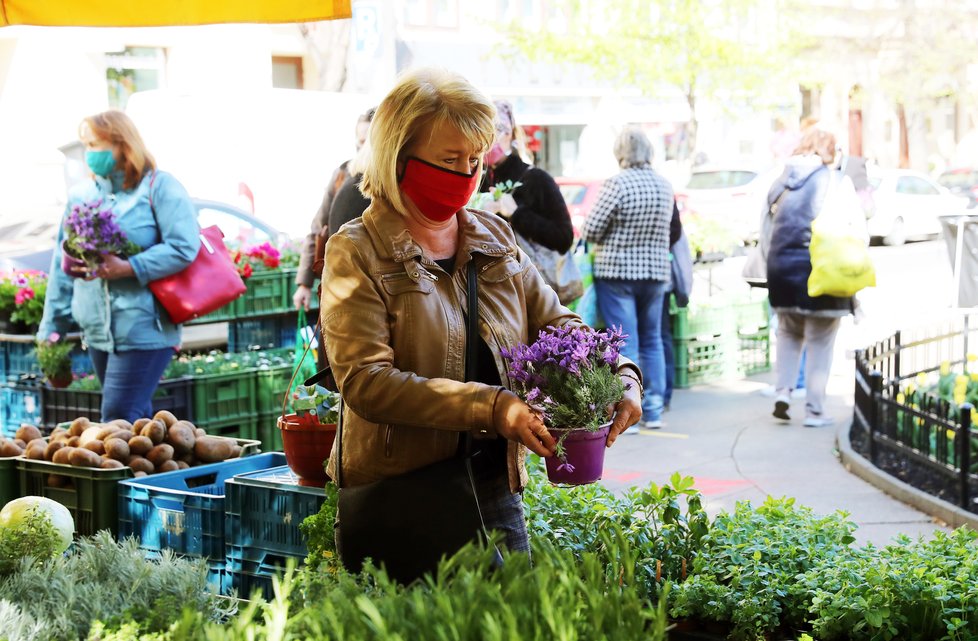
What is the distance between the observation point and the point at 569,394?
2.99 meters

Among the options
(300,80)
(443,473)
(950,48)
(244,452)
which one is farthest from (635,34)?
(443,473)

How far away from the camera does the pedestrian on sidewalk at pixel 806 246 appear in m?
9.28

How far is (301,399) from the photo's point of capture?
460cm

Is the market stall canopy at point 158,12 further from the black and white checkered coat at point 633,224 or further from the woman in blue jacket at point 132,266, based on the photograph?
the black and white checkered coat at point 633,224

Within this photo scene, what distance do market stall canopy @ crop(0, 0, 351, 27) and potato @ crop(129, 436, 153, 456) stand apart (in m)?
1.84

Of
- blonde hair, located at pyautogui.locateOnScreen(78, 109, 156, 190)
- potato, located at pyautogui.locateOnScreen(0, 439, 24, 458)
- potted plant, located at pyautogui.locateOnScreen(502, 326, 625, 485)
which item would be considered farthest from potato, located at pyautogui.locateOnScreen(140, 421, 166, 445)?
potted plant, located at pyautogui.locateOnScreen(502, 326, 625, 485)

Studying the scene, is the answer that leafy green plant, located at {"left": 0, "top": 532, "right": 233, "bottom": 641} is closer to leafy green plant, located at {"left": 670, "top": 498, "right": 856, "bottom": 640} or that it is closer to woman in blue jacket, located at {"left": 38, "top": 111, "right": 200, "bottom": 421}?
leafy green plant, located at {"left": 670, "top": 498, "right": 856, "bottom": 640}

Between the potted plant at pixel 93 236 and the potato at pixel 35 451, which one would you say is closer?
the potato at pixel 35 451

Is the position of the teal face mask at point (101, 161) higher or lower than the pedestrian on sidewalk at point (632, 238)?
higher

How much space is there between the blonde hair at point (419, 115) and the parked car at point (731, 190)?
22914 mm

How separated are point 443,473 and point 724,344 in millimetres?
9095

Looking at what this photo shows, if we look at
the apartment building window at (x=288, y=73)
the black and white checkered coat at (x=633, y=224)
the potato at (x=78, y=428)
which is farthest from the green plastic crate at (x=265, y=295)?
the apartment building window at (x=288, y=73)

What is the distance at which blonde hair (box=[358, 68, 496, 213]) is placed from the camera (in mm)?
3037

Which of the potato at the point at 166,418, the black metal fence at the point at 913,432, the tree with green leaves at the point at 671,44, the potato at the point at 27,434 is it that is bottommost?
the black metal fence at the point at 913,432
